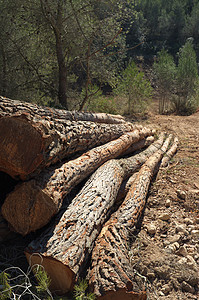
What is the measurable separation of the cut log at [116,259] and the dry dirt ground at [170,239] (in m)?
0.23

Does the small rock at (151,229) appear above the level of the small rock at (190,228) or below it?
below

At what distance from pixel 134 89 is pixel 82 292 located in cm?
1382

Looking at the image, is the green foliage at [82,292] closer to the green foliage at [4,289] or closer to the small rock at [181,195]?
the green foliage at [4,289]

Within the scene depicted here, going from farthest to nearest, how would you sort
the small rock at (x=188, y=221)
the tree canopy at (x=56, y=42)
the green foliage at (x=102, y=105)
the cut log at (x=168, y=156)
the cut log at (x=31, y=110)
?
the green foliage at (x=102, y=105), the tree canopy at (x=56, y=42), the cut log at (x=168, y=156), the small rock at (x=188, y=221), the cut log at (x=31, y=110)

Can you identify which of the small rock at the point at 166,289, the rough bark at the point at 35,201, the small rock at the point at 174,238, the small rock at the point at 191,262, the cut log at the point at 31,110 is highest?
the cut log at the point at 31,110

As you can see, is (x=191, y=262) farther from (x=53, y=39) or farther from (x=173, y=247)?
(x=53, y=39)

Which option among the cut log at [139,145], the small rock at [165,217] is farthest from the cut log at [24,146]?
the cut log at [139,145]

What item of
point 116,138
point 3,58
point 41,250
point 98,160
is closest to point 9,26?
point 3,58

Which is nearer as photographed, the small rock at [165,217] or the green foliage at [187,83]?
the small rock at [165,217]

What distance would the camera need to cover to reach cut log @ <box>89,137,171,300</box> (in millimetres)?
1916

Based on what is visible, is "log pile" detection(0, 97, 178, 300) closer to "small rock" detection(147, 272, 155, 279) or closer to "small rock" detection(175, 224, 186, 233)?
"small rock" detection(147, 272, 155, 279)

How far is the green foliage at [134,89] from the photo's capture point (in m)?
14.5

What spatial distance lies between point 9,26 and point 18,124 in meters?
5.98

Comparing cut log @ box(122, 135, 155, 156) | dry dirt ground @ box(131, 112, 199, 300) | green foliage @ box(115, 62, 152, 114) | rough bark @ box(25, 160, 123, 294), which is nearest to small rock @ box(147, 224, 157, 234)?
dry dirt ground @ box(131, 112, 199, 300)
